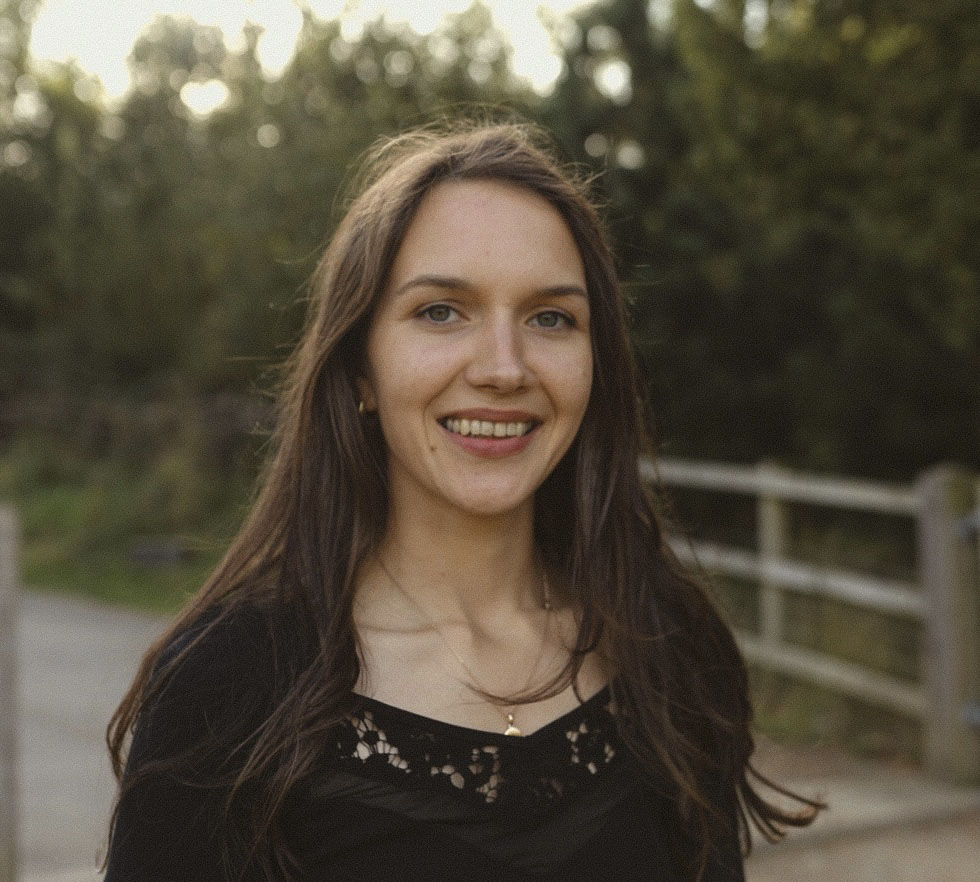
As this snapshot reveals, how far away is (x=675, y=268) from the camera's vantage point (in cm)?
1120

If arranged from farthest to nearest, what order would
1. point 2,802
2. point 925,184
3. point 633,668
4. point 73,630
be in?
1. point 73,630
2. point 925,184
3. point 2,802
4. point 633,668

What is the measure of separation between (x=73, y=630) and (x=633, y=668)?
29.0 ft

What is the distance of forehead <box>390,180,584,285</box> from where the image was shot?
7.12 feet

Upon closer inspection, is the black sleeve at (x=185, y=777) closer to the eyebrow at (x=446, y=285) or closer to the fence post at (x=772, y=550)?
the eyebrow at (x=446, y=285)

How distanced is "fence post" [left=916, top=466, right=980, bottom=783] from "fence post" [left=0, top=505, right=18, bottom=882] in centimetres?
374

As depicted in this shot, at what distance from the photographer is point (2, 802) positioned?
4.27m

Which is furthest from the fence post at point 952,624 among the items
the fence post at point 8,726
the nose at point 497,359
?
the nose at point 497,359

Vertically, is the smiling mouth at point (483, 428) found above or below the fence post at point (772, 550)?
above

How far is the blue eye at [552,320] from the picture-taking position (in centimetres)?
223

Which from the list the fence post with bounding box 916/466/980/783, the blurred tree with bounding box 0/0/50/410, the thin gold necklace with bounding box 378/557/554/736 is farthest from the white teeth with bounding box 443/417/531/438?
the blurred tree with bounding box 0/0/50/410

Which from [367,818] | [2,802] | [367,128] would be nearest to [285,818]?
[367,818]

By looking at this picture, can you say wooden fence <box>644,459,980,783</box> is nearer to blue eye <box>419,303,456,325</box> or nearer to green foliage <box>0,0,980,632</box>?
green foliage <box>0,0,980,632</box>

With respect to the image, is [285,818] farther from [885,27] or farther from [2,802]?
[885,27]

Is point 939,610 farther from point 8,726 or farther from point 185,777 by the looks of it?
point 185,777
